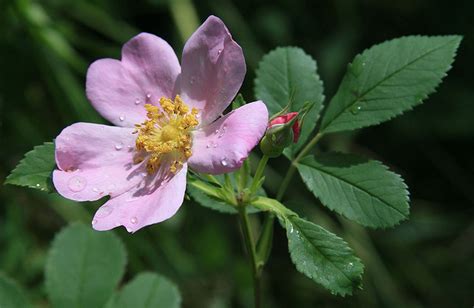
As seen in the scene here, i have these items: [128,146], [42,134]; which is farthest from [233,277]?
[128,146]

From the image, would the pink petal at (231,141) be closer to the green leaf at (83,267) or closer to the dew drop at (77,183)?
the dew drop at (77,183)

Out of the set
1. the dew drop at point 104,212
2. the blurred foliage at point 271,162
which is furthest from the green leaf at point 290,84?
the blurred foliage at point 271,162

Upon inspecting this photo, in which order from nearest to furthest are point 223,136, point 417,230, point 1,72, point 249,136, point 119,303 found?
point 249,136, point 223,136, point 119,303, point 1,72, point 417,230

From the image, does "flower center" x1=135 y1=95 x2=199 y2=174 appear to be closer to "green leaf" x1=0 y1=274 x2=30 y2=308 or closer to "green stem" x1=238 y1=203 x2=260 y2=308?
"green stem" x1=238 y1=203 x2=260 y2=308

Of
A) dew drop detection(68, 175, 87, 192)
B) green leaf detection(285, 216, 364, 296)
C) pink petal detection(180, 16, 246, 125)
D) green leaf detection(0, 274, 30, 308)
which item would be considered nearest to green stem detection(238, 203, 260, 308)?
green leaf detection(285, 216, 364, 296)

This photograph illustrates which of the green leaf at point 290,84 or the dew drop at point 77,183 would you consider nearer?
the dew drop at point 77,183

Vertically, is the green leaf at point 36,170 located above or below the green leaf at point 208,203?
above

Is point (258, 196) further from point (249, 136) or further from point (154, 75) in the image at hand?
point (154, 75)
